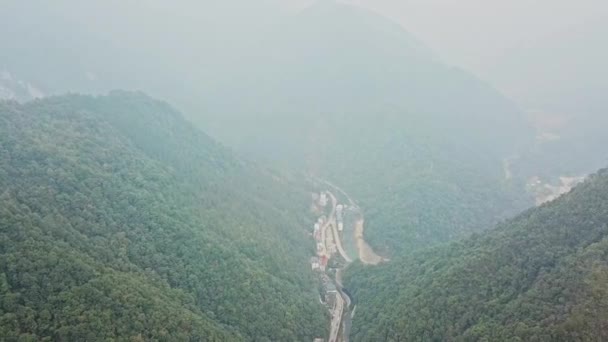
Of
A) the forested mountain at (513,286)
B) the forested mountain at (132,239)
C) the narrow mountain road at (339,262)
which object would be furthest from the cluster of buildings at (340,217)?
the forested mountain at (513,286)

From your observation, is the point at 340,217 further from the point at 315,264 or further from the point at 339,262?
the point at 315,264

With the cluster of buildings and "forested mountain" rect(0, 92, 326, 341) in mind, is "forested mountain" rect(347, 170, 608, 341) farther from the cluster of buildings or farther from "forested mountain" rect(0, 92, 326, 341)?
the cluster of buildings

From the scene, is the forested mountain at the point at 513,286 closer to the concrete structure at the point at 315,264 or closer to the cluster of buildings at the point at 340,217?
the concrete structure at the point at 315,264

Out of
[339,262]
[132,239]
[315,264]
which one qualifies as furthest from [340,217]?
[132,239]

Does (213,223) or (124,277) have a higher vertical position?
(124,277)

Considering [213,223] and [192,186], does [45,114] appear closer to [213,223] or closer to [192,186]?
[192,186]

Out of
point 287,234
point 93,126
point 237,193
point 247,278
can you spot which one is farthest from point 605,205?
point 93,126

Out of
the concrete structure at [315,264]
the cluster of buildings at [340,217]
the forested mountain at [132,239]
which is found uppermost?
the forested mountain at [132,239]

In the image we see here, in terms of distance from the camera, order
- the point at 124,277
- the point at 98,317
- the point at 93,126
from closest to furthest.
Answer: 1. the point at 98,317
2. the point at 124,277
3. the point at 93,126
